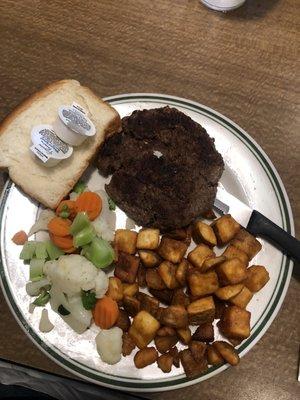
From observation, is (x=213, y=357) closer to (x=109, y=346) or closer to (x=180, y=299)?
(x=180, y=299)

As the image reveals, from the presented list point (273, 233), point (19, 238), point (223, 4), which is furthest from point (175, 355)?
point (223, 4)

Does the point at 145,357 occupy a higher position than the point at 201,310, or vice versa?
the point at 201,310

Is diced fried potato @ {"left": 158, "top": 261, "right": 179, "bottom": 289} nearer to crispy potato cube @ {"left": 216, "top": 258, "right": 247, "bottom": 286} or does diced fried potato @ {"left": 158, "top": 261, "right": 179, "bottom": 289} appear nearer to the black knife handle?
crispy potato cube @ {"left": 216, "top": 258, "right": 247, "bottom": 286}

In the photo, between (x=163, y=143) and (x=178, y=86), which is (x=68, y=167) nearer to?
(x=163, y=143)

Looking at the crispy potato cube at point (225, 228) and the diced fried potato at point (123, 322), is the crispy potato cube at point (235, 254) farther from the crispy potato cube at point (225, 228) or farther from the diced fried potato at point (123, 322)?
the diced fried potato at point (123, 322)

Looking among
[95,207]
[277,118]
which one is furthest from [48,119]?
[277,118]
